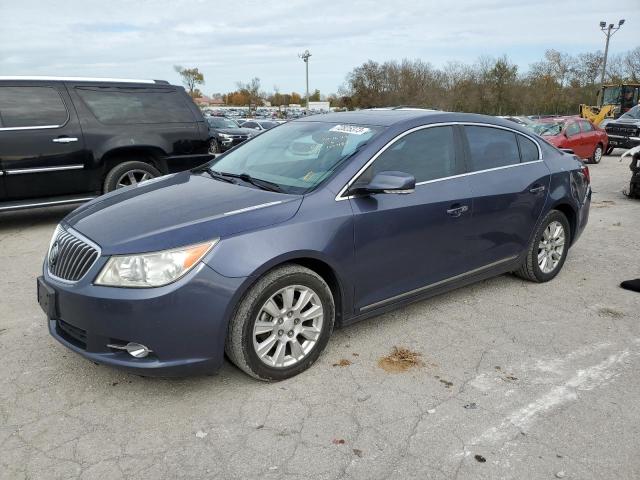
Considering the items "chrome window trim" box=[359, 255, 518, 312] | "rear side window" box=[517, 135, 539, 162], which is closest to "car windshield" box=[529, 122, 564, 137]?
"rear side window" box=[517, 135, 539, 162]

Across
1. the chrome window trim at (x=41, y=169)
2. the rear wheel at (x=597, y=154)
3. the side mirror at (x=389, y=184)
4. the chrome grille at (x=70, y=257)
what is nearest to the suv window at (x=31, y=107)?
the chrome window trim at (x=41, y=169)

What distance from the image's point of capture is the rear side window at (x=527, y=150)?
4758 millimetres

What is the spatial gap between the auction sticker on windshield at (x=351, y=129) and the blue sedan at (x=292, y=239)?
0.02m

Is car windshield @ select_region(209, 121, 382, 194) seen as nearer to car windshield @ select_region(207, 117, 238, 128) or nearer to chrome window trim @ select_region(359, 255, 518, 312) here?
chrome window trim @ select_region(359, 255, 518, 312)

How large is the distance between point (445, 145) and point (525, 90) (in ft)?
162

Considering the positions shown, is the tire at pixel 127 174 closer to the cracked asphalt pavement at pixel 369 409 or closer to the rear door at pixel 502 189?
the cracked asphalt pavement at pixel 369 409

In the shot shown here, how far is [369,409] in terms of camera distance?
3020 mm

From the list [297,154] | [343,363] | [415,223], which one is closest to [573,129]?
[415,223]

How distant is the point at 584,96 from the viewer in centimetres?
5100

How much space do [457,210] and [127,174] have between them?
521 cm

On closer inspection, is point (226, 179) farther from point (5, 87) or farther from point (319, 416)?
point (5, 87)

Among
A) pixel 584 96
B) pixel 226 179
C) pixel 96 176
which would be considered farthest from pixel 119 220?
pixel 584 96

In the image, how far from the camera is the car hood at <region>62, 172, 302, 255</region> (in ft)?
9.60

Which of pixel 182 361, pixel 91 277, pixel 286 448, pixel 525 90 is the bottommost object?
pixel 286 448
